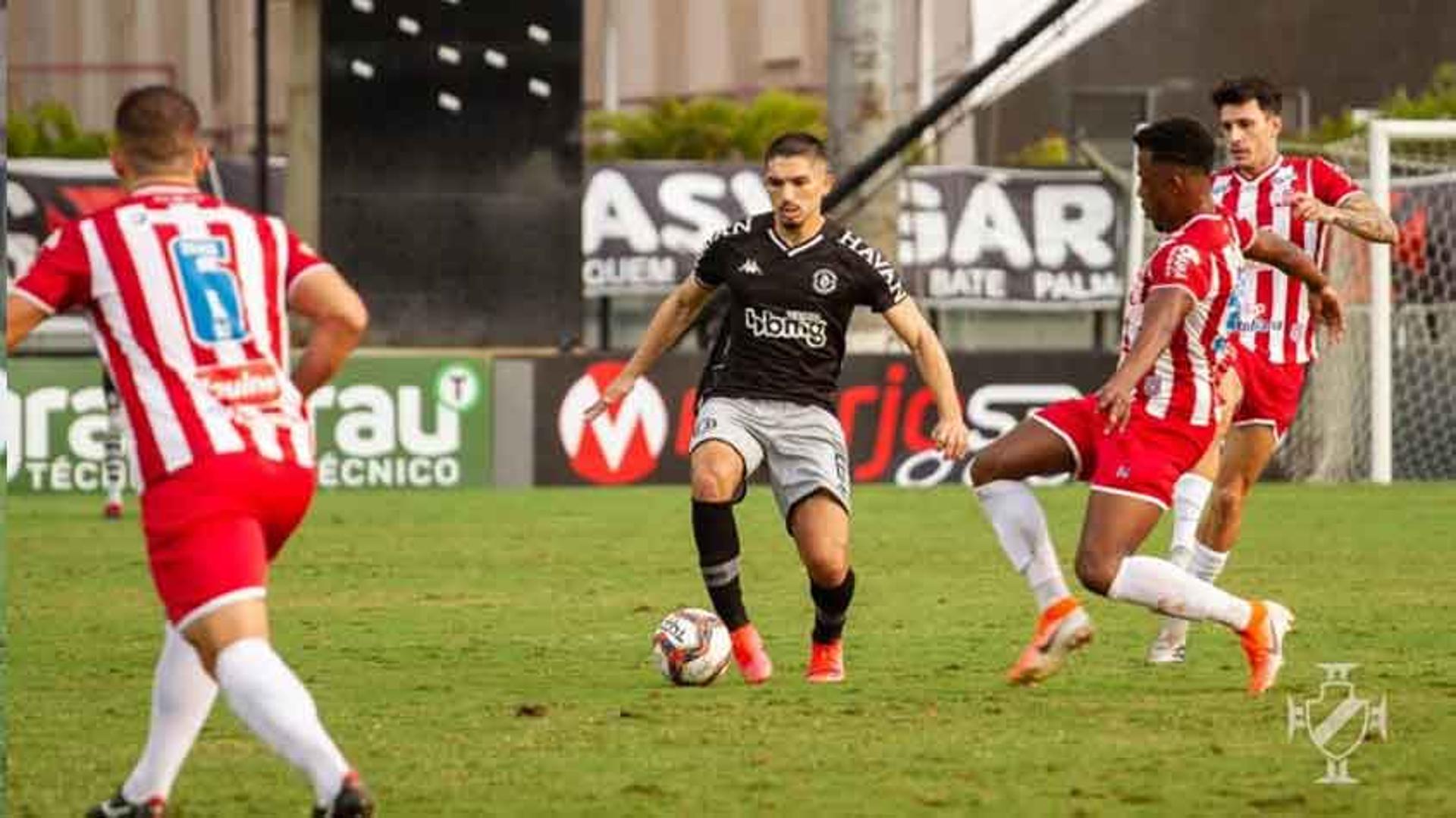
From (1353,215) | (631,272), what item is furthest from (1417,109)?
(1353,215)

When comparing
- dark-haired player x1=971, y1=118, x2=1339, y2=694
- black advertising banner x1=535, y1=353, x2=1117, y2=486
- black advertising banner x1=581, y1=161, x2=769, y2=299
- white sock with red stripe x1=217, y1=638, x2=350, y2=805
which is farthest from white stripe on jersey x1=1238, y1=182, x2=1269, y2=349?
black advertising banner x1=581, y1=161, x2=769, y2=299

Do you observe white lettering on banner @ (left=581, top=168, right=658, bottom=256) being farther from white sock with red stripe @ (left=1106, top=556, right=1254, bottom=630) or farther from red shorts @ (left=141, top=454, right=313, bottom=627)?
red shorts @ (left=141, top=454, right=313, bottom=627)

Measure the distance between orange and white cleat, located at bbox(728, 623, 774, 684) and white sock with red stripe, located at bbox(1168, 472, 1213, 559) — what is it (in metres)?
1.75

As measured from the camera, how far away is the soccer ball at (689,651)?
37.2ft

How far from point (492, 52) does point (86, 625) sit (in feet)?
43.0

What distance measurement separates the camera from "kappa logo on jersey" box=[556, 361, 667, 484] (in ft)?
82.6

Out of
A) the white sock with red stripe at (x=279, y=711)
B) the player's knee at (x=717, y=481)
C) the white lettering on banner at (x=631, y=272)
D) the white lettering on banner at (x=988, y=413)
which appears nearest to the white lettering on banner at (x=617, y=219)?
the white lettering on banner at (x=631, y=272)

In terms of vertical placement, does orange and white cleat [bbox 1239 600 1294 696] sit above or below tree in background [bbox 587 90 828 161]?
below

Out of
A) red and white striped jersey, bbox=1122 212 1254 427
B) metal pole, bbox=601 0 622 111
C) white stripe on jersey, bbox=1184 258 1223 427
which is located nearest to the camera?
red and white striped jersey, bbox=1122 212 1254 427

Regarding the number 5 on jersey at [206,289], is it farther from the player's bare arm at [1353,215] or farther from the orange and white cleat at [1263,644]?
the player's bare arm at [1353,215]

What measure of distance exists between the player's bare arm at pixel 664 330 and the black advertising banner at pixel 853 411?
13.0m

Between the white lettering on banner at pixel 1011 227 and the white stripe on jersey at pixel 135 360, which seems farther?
the white lettering on banner at pixel 1011 227

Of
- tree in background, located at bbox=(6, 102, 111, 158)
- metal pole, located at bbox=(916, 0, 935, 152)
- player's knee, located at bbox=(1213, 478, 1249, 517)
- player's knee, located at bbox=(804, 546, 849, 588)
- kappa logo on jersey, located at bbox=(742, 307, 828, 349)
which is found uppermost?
metal pole, located at bbox=(916, 0, 935, 152)

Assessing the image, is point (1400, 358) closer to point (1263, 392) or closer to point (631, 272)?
point (631, 272)
